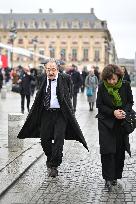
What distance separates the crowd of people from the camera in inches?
282

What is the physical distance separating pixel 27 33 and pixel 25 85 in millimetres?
125231

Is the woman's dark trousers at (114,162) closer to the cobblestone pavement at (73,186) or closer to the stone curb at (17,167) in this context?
the cobblestone pavement at (73,186)

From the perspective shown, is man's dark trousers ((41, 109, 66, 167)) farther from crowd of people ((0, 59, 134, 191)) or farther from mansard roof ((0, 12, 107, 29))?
mansard roof ((0, 12, 107, 29))

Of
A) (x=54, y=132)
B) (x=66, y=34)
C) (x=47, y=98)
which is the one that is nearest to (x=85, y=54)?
(x=66, y=34)

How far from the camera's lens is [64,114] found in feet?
26.0

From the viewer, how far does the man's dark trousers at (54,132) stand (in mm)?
7840

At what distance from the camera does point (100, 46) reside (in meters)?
140

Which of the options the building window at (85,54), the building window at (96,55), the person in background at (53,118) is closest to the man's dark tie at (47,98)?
the person in background at (53,118)

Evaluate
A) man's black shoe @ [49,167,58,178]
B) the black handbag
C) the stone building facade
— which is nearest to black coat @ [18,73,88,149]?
man's black shoe @ [49,167,58,178]

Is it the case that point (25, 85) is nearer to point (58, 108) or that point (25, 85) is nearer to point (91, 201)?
point (58, 108)

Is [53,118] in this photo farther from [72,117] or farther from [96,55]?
[96,55]

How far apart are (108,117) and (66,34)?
13776cm

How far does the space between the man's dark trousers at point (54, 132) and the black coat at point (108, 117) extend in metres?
0.81

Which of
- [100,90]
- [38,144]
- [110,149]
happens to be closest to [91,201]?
[110,149]
